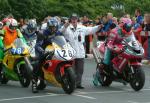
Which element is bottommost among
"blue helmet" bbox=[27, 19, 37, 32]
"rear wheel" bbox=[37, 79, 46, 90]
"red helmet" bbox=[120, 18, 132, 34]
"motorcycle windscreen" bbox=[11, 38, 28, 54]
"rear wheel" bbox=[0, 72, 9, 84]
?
"rear wheel" bbox=[37, 79, 46, 90]

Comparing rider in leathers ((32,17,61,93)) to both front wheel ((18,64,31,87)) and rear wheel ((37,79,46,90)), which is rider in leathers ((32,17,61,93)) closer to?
rear wheel ((37,79,46,90))

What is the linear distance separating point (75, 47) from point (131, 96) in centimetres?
244

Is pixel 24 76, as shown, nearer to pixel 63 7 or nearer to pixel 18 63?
pixel 18 63

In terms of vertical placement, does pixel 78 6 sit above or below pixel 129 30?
above

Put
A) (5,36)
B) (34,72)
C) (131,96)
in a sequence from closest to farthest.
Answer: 1. (131,96)
2. (34,72)
3. (5,36)

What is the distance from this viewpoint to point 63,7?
62.0m

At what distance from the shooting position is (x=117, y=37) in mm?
15039

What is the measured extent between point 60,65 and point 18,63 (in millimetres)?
2283

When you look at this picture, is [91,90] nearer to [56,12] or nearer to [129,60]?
[129,60]

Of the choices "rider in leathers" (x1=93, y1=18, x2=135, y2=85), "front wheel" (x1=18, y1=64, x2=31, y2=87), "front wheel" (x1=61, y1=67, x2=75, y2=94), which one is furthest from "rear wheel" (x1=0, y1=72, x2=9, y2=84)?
"front wheel" (x1=61, y1=67, x2=75, y2=94)

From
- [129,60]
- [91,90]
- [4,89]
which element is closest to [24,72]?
[4,89]

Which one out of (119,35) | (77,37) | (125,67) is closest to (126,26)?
(119,35)

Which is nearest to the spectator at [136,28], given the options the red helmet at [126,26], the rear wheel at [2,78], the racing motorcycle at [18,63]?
the rear wheel at [2,78]

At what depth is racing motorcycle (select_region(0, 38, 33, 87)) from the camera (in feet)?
51.2
